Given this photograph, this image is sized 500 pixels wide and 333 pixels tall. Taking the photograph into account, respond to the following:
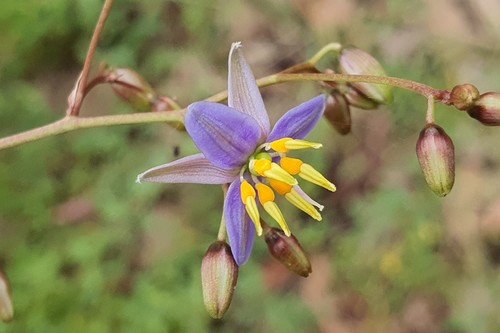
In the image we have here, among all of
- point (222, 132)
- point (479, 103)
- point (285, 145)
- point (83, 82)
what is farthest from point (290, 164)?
point (83, 82)

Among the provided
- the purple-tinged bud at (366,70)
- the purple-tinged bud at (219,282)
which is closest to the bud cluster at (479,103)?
the purple-tinged bud at (366,70)

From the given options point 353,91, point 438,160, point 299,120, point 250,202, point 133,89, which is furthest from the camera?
point 133,89

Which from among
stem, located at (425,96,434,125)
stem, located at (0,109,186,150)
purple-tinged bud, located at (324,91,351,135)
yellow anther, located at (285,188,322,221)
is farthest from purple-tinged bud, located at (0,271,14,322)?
stem, located at (425,96,434,125)

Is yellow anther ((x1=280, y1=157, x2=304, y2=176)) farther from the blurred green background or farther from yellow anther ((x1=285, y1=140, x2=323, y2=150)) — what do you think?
the blurred green background

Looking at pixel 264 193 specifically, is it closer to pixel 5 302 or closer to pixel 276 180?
pixel 276 180

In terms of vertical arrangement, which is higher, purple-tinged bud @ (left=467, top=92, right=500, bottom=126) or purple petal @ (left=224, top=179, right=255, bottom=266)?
purple-tinged bud @ (left=467, top=92, right=500, bottom=126)

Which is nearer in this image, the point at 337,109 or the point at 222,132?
the point at 222,132
